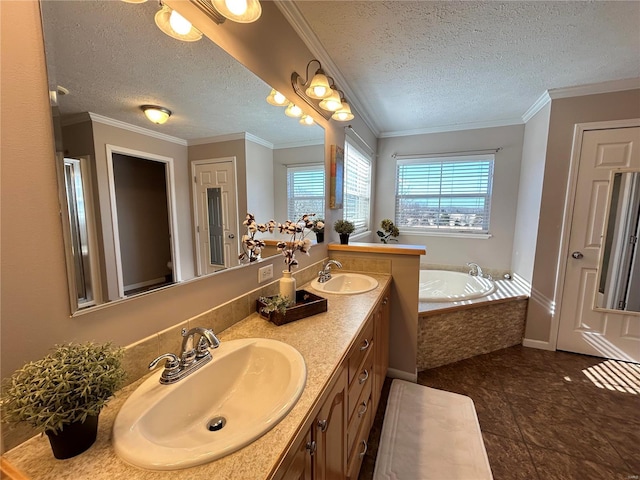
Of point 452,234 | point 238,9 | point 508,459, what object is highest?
point 238,9

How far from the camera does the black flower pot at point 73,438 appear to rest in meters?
0.51

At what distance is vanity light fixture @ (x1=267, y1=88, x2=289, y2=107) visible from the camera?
1.38m

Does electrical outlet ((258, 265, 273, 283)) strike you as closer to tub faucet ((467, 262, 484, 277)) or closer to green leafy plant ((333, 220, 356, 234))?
green leafy plant ((333, 220, 356, 234))

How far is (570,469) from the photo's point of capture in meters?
1.42

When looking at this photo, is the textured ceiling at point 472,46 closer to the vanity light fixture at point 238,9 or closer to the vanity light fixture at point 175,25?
the vanity light fixture at point 238,9

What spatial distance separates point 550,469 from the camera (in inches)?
56.0

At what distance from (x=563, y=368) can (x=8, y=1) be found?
3587 mm

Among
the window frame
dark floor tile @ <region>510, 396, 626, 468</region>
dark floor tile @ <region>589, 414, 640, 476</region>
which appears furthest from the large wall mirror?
dark floor tile @ <region>589, 414, 640, 476</region>

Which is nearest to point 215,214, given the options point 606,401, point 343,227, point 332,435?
point 332,435

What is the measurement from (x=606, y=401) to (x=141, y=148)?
314 cm

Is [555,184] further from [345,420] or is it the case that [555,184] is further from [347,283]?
[345,420]

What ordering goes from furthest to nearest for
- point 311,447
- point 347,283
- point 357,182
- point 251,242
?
point 357,182, point 347,283, point 251,242, point 311,447

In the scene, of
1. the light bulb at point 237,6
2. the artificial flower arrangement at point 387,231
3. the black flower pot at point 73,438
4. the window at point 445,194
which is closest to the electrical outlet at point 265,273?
the black flower pot at point 73,438

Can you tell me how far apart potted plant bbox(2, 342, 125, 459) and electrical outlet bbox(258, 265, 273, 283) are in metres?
0.80
